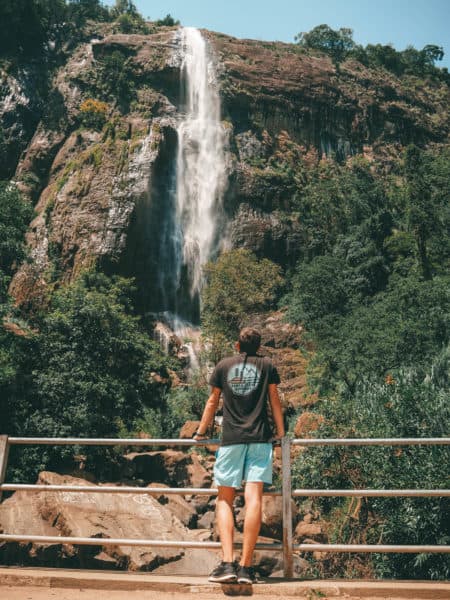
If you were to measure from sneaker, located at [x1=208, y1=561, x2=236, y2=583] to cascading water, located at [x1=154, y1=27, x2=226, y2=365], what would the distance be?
3251 cm

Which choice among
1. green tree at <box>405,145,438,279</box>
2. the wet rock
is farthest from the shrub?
the wet rock

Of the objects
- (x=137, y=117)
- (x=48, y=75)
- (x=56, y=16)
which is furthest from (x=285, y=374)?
(x=56, y=16)

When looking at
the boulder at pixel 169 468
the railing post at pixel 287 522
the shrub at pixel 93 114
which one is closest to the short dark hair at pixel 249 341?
the railing post at pixel 287 522

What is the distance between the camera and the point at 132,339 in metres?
23.2

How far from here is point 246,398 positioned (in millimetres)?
4570

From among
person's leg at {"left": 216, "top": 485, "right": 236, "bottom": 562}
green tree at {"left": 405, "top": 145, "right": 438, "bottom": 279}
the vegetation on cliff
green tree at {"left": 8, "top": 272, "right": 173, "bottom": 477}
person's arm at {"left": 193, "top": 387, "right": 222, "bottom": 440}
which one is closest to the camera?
person's leg at {"left": 216, "top": 485, "right": 236, "bottom": 562}

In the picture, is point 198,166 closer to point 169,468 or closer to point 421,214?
point 421,214

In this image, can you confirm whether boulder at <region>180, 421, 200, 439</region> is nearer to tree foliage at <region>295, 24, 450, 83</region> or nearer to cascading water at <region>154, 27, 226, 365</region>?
cascading water at <region>154, 27, 226, 365</region>

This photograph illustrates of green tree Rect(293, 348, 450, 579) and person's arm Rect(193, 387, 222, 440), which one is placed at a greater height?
person's arm Rect(193, 387, 222, 440)

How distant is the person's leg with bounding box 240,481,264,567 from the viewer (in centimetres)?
425

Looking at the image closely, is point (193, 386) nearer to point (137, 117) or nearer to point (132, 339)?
point (132, 339)

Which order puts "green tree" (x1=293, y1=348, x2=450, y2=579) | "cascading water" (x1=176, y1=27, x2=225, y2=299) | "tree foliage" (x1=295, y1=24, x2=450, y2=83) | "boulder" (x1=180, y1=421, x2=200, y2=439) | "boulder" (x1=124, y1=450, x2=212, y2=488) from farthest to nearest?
"tree foliage" (x1=295, y1=24, x2=450, y2=83), "cascading water" (x1=176, y1=27, x2=225, y2=299), "boulder" (x1=180, y1=421, x2=200, y2=439), "boulder" (x1=124, y1=450, x2=212, y2=488), "green tree" (x1=293, y1=348, x2=450, y2=579)

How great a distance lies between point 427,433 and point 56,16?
55.2 metres

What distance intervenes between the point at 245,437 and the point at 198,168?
134ft
